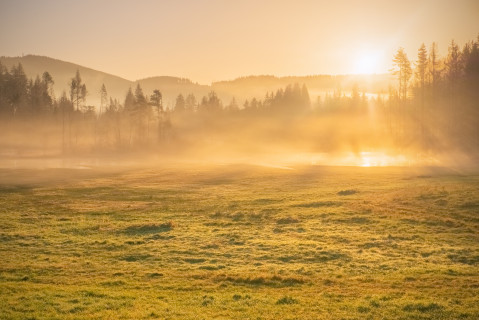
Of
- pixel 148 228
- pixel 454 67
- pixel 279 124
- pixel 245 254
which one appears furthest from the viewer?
pixel 279 124

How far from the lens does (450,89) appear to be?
116m

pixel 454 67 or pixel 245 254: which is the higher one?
pixel 454 67

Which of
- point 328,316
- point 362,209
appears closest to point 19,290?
point 328,316

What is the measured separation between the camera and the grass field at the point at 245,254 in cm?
1634

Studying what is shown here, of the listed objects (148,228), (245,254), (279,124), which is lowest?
(245,254)

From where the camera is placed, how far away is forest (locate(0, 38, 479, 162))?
111688mm

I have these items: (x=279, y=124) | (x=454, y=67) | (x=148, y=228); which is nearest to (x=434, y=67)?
(x=454, y=67)

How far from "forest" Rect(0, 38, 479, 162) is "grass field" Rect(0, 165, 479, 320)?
2415 inches

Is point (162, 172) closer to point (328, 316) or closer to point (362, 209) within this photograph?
point (362, 209)

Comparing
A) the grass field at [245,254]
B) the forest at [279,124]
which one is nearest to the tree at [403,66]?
the forest at [279,124]

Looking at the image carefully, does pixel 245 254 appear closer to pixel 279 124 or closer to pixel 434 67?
pixel 434 67

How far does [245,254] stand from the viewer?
2455cm

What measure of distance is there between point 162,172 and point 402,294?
6719 centimetres

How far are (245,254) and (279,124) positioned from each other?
16832 centimetres
